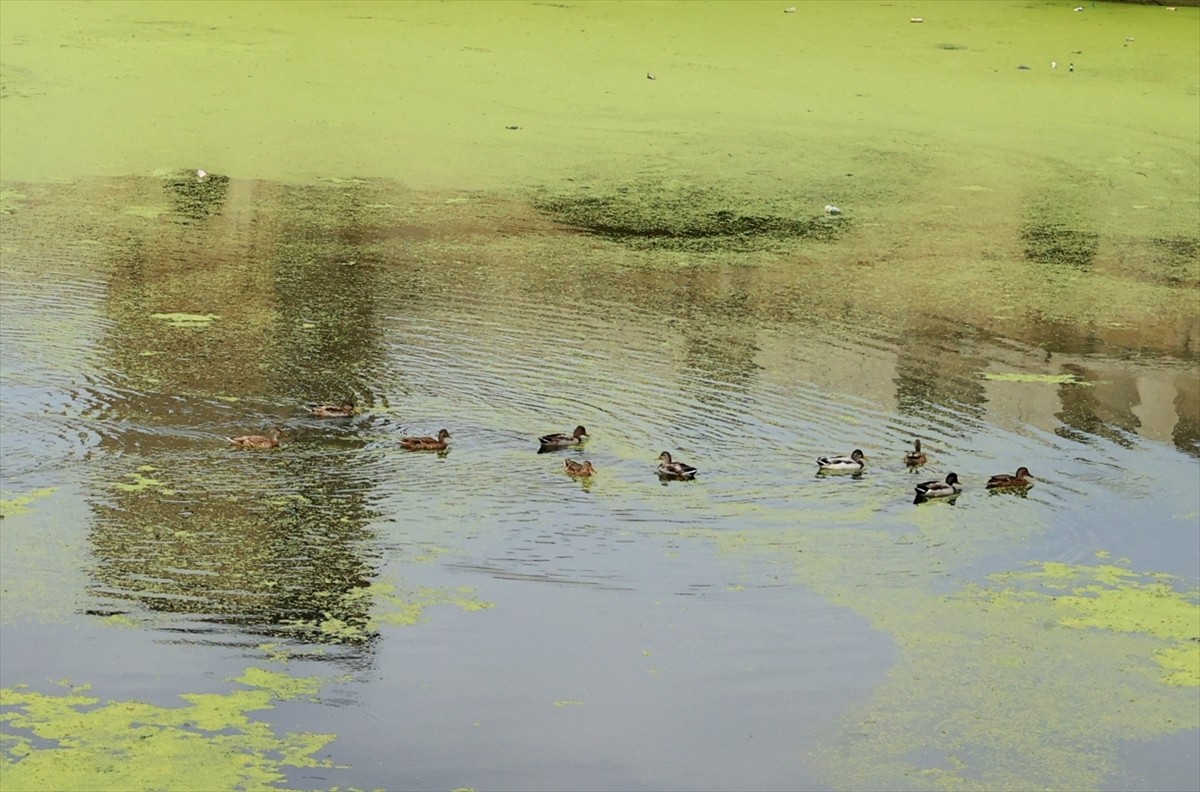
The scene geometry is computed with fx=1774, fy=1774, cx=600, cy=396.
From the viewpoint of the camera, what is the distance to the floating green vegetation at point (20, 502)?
605 cm

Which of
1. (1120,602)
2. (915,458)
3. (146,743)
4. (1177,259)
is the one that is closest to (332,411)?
(915,458)

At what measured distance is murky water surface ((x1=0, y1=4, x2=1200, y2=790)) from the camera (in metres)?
4.79

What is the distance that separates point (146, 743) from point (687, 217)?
22.6 ft

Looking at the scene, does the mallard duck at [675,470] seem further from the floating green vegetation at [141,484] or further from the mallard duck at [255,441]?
the floating green vegetation at [141,484]

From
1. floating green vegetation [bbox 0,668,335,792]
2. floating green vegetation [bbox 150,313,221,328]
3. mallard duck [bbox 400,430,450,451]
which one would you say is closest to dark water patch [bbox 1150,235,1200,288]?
mallard duck [bbox 400,430,450,451]

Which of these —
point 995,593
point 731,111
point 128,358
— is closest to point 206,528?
point 128,358

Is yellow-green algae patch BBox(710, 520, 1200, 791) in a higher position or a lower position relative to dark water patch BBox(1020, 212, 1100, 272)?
lower

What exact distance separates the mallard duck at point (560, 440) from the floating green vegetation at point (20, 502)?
71.2 inches

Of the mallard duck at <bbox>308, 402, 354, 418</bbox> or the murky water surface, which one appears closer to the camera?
the murky water surface

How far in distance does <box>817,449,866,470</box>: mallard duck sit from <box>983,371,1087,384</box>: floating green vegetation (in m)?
1.61

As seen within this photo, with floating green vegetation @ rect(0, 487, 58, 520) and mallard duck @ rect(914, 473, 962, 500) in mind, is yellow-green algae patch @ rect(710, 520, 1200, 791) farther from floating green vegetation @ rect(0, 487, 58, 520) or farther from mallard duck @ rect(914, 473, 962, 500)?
floating green vegetation @ rect(0, 487, 58, 520)

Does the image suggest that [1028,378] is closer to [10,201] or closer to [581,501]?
[581,501]

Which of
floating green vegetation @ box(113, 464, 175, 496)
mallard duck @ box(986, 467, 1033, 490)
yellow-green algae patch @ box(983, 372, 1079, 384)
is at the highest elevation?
yellow-green algae patch @ box(983, 372, 1079, 384)

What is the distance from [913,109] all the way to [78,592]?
979cm
